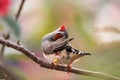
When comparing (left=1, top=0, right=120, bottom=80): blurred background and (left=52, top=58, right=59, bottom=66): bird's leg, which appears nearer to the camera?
(left=52, top=58, right=59, bottom=66): bird's leg

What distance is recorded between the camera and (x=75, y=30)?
1.00m

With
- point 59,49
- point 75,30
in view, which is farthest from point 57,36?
point 75,30

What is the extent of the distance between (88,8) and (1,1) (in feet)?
1.38

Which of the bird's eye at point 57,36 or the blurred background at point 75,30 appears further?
the blurred background at point 75,30

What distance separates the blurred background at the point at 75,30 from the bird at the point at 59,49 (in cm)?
5

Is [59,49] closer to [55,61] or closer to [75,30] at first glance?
[55,61]

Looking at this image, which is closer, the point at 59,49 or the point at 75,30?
the point at 59,49

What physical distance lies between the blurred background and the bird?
5 centimetres

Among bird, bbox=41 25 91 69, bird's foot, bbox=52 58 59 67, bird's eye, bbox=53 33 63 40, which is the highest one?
bird's eye, bbox=53 33 63 40

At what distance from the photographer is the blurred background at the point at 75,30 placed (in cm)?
70

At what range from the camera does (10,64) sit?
2.50 feet

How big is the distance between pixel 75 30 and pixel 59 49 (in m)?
0.44

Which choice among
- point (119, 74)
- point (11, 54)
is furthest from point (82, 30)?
point (119, 74)

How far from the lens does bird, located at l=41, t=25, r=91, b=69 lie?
0.55 metres
